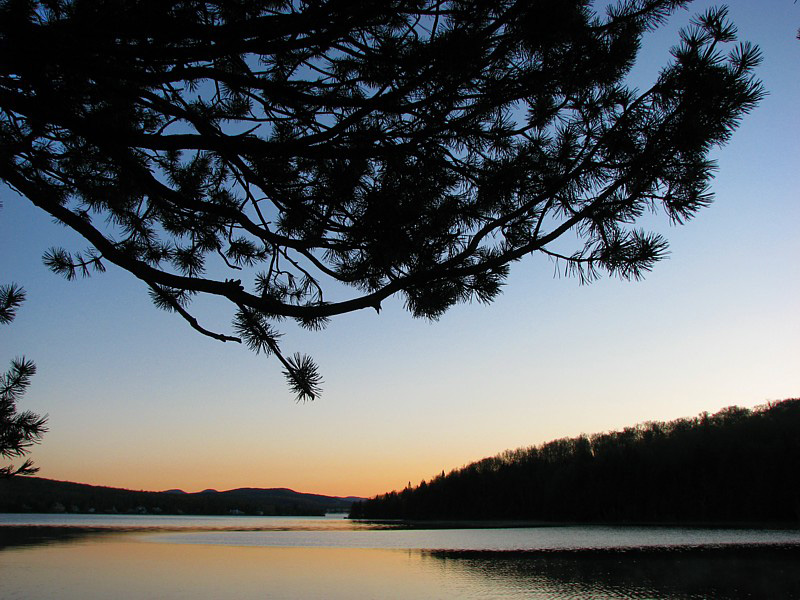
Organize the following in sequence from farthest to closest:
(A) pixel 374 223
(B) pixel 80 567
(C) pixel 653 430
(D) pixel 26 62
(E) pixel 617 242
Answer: (C) pixel 653 430
(B) pixel 80 567
(A) pixel 374 223
(E) pixel 617 242
(D) pixel 26 62

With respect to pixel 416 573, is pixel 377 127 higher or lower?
higher

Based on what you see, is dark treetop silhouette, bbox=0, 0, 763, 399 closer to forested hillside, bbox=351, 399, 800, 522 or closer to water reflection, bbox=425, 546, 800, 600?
water reflection, bbox=425, 546, 800, 600

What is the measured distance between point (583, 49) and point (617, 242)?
0.75 m

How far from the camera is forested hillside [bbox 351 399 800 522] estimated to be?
43.8 meters

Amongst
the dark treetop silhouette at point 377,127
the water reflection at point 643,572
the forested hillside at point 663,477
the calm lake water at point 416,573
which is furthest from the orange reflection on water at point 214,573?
the forested hillside at point 663,477

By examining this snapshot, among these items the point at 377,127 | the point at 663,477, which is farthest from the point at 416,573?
the point at 663,477

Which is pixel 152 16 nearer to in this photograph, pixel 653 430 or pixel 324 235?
pixel 324 235

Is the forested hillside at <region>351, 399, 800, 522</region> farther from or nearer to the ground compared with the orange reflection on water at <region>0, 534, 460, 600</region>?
farther from the ground

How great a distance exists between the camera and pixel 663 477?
51.0m

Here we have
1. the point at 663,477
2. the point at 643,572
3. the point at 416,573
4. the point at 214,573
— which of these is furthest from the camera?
the point at 663,477

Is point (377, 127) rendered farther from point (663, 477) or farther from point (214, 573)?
point (663, 477)

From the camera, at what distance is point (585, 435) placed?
75.3 meters

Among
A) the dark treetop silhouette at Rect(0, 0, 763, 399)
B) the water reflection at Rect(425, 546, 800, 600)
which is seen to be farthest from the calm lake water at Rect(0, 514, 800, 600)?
the dark treetop silhouette at Rect(0, 0, 763, 399)

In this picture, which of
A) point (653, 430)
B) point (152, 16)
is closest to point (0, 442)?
point (152, 16)
